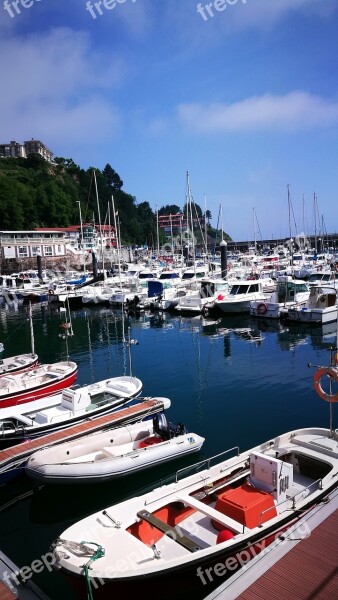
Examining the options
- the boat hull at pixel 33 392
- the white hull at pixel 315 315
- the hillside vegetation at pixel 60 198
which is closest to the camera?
the boat hull at pixel 33 392

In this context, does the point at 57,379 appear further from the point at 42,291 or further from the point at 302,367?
the point at 42,291

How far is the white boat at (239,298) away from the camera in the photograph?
39188mm

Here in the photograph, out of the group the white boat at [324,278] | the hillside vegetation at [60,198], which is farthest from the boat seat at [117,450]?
the hillside vegetation at [60,198]

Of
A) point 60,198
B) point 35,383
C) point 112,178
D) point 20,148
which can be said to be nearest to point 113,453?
point 35,383

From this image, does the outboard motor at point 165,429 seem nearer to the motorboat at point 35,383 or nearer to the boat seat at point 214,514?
the boat seat at point 214,514

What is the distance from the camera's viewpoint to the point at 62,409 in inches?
620

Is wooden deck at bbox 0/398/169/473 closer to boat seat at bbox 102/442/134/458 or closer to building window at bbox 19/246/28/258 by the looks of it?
boat seat at bbox 102/442/134/458

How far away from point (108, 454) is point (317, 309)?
2434 cm

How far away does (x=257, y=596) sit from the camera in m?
6.75

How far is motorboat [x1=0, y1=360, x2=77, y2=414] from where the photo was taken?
58.8 ft

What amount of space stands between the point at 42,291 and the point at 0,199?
4326cm

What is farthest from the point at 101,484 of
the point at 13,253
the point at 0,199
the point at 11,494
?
the point at 0,199

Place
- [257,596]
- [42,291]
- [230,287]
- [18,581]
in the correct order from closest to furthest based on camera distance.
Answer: [257,596] < [18,581] < [230,287] < [42,291]

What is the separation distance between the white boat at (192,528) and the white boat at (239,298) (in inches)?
1126
